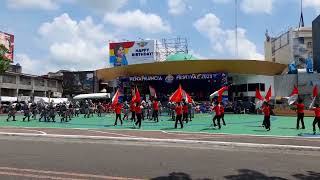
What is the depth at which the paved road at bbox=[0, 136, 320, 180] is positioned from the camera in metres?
9.48

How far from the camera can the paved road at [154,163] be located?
31.1 ft

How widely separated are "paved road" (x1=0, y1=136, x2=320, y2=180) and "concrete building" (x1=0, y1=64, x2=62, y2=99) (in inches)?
2434

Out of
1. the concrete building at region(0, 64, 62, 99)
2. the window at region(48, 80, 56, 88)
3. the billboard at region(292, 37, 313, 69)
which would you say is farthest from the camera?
the window at region(48, 80, 56, 88)

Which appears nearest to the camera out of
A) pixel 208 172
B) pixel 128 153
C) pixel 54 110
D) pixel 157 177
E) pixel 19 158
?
pixel 157 177

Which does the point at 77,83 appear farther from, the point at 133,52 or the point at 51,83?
the point at 133,52

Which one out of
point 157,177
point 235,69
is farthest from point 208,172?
point 235,69

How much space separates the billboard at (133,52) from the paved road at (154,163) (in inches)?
2122

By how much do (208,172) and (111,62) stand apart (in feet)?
208

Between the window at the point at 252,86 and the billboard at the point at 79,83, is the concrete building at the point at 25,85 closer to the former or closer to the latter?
the billboard at the point at 79,83

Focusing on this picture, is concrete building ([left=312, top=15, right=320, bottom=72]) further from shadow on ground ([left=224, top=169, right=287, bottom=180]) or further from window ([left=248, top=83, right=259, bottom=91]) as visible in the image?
shadow on ground ([left=224, top=169, right=287, bottom=180])

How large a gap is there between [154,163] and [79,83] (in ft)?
269

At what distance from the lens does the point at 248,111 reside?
1773 inches

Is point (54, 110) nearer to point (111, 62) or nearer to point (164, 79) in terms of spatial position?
point (164, 79)

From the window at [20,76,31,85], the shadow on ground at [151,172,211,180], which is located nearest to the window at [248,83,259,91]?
the shadow on ground at [151,172,211,180]
